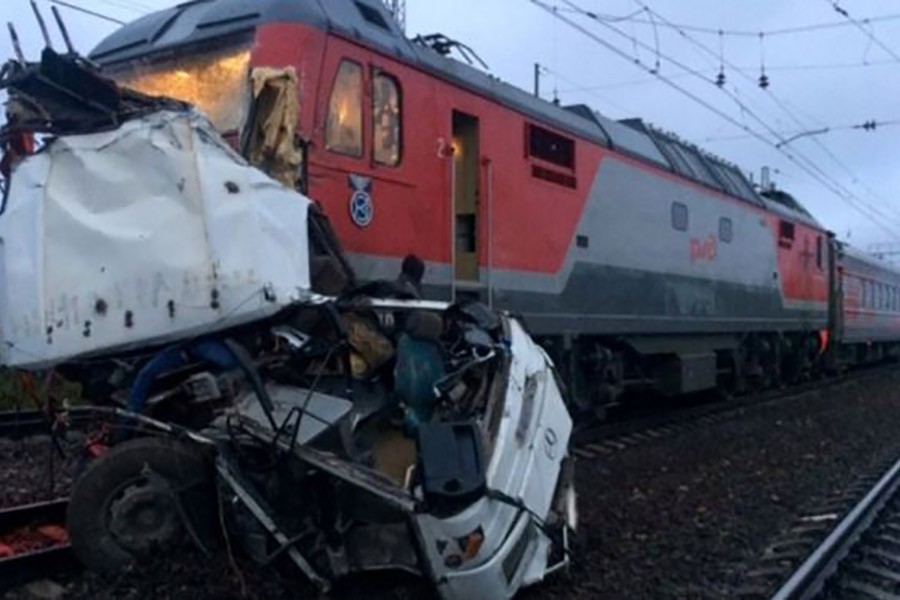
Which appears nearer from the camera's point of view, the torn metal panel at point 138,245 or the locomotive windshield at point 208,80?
the torn metal panel at point 138,245

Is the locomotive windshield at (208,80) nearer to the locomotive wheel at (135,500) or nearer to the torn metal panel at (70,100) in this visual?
the torn metal panel at (70,100)

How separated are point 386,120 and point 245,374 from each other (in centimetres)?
320

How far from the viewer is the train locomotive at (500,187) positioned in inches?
272

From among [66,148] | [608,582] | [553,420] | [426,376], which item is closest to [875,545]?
[608,582]

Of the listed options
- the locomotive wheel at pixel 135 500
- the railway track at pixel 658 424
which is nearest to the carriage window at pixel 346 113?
the locomotive wheel at pixel 135 500

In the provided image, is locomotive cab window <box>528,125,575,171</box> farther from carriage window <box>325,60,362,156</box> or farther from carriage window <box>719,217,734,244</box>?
carriage window <box>719,217,734,244</box>

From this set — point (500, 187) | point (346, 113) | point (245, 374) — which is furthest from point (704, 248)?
point (245, 374)

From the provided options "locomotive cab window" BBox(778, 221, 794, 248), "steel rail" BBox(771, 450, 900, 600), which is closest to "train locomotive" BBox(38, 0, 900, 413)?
"locomotive cab window" BBox(778, 221, 794, 248)

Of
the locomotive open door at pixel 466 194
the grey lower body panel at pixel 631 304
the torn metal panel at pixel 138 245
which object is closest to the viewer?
the torn metal panel at pixel 138 245

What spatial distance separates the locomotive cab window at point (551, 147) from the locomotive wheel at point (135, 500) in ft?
18.4

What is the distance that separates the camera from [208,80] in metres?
6.93

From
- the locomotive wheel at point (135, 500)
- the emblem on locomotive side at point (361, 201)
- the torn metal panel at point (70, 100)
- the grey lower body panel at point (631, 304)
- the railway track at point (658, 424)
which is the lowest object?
the railway track at point (658, 424)

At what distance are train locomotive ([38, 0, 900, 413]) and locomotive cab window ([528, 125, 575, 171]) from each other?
0.07 feet

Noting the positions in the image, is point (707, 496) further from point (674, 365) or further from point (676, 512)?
point (674, 365)
